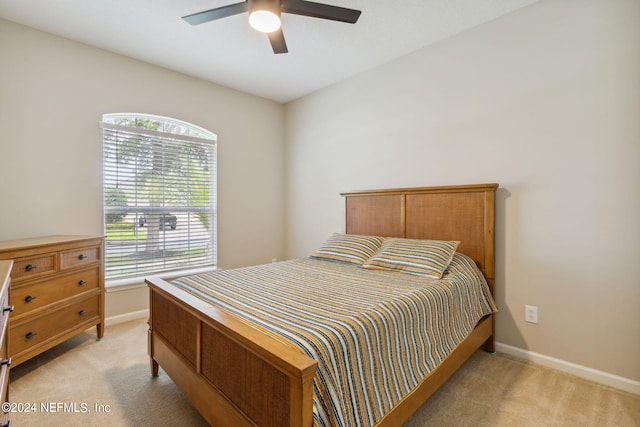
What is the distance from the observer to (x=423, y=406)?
68.2 inches

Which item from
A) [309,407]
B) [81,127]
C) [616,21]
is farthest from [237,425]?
[616,21]

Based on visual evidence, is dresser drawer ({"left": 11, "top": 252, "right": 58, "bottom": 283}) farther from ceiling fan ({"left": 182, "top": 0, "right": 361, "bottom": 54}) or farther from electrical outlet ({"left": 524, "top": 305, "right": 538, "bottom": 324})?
electrical outlet ({"left": 524, "top": 305, "right": 538, "bottom": 324})

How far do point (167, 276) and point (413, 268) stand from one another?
8.46 feet

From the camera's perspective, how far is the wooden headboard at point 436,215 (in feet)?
7.75

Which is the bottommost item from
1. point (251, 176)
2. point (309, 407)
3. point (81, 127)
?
point (309, 407)

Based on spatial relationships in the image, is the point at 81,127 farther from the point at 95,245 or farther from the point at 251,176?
the point at 251,176

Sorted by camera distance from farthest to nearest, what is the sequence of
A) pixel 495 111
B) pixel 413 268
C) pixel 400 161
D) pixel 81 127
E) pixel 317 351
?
pixel 400 161
pixel 81 127
pixel 495 111
pixel 413 268
pixel 317 351

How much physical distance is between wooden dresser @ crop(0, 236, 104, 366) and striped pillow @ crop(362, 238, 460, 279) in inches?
88.2

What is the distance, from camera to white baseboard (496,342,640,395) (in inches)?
74.3

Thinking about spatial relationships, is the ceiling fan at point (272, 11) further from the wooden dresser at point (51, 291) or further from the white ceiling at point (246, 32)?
the wooden dresser at point (51, 291)

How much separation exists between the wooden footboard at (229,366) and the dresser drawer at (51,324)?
2.94 feet

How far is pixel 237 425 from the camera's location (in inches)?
47.2

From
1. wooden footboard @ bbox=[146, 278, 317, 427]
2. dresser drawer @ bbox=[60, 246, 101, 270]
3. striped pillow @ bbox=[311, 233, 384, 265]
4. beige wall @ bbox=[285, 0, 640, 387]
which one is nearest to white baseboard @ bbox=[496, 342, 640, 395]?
beige wall @ bbox=[285, 0, 640, 387]

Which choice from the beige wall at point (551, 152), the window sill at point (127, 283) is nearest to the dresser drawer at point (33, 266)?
the window sill at point (127, 283)
